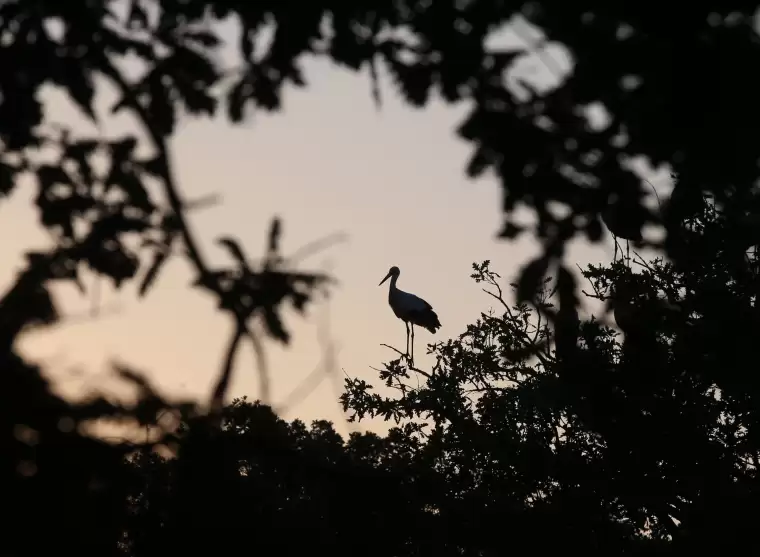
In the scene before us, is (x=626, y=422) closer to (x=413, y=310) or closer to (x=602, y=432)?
(x=602, y=432)

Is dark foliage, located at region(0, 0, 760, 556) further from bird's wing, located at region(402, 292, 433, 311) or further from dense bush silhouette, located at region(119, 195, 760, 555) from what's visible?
bird's wing, located at region(402, 292, 433, 311)

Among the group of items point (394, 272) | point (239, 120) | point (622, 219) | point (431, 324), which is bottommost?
point (622, 219)

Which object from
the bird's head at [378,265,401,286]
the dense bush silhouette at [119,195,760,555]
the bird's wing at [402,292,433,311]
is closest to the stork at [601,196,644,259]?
the dense bush silhouette at [119,195,760,555]

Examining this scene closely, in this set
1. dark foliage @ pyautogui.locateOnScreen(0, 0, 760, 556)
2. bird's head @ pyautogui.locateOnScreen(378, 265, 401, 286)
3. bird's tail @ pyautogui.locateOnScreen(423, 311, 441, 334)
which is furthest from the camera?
bird's head @ pyautogui.locateOnScreen(378, 265, 401, 286)

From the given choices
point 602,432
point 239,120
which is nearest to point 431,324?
point 602,432

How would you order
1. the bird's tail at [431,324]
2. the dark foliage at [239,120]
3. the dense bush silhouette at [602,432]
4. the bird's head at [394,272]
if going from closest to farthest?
the dark foliage at [239,120]
the dense bush silhouette at [602,432]
the bird's tail at [431,324]
the bird's head at [394,272]

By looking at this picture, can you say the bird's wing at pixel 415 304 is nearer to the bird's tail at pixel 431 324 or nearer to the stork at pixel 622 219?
the bird's tail at pixel 431 324

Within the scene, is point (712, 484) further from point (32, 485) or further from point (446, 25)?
point (32, 485)

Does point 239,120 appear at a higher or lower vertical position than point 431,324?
lower

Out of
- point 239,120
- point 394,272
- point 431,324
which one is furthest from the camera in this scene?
point 394,272

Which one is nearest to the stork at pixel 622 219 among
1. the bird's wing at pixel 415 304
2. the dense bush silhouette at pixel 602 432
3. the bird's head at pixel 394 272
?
the dense bush silhouette at pixel 602 432

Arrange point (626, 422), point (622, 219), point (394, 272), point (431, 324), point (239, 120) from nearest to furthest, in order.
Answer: point (622, 219), point (239, 120), point (626, 422), point (431, 324), point (394, 272)

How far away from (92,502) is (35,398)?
0.42 meters

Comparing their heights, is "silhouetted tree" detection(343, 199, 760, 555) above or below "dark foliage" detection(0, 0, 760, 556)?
above
